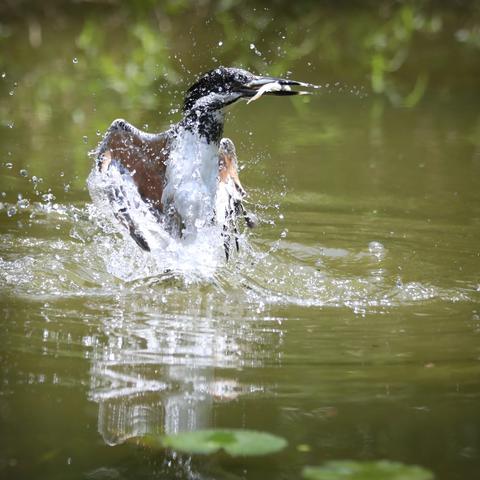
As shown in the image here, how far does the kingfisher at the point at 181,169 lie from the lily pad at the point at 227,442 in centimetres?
260

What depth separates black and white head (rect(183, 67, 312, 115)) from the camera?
5988mm

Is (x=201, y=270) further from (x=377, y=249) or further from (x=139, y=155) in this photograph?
(x=377, y=249)

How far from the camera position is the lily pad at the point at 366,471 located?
11.2 feet

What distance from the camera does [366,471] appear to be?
11.3ft

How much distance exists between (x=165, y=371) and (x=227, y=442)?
80cm

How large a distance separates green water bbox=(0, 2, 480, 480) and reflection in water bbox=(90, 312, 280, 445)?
0.01m

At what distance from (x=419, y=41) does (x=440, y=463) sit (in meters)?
10.9

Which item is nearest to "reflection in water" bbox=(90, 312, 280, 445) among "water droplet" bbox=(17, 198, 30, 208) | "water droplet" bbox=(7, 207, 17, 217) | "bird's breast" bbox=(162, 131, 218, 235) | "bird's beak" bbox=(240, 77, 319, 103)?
"bird's breast" bbox=(162, 131, 218, 235)

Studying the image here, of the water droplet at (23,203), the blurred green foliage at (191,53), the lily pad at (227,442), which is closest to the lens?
the lily pad at (227,442)

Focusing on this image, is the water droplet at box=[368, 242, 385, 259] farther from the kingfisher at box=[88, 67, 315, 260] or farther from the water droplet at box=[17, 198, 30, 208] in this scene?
the water droplet at box=[17, 198, 30, 208]

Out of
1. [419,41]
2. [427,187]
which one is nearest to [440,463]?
[427,187]

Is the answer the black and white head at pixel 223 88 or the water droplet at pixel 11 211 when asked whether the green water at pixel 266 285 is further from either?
the black and white head at pixel 223 88

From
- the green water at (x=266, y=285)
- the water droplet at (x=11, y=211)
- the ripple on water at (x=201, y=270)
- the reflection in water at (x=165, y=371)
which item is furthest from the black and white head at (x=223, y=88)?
the water droplet at (x=11, y=211)

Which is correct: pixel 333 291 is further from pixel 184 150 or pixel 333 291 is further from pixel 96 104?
pixel 96 104
